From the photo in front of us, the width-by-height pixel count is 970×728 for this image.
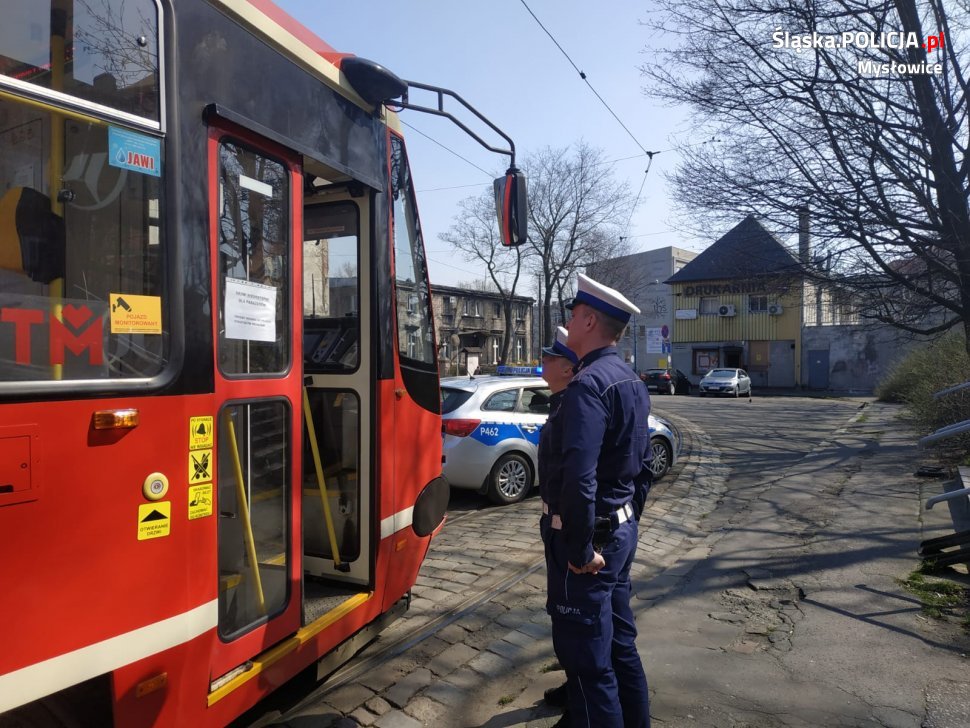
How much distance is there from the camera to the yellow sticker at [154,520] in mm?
2057

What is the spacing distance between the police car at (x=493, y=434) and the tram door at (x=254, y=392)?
5085 millimetres

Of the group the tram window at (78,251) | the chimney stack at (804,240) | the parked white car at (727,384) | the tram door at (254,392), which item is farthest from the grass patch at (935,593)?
the parked white car at (727,384)

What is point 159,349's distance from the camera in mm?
2148

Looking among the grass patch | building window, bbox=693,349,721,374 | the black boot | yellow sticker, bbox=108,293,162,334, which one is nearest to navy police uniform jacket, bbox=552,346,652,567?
the black boot

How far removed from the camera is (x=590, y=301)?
2.85 meters

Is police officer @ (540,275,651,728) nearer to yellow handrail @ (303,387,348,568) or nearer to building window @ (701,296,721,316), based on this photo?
yellow handrail @ (303,387,348,568)

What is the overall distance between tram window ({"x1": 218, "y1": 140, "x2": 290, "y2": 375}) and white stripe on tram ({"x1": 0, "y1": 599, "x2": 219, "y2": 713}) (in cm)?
90

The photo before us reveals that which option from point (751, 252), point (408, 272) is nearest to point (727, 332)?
point (751, 252)

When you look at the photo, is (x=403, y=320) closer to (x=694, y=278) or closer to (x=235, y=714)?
(x=235, y=714)

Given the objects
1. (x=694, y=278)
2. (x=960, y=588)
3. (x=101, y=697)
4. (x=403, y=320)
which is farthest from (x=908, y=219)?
(x=694, y=278)

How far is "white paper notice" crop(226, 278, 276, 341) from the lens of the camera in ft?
8.23

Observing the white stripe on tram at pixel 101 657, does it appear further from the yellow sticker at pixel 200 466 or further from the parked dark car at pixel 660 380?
the parked dark car at pixel 660 380

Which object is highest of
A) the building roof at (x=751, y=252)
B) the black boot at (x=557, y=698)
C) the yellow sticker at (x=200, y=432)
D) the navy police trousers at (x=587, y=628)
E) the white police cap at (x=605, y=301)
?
the building roof at (x=751, y=252)

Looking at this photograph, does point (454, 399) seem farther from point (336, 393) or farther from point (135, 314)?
point (135, 314)
